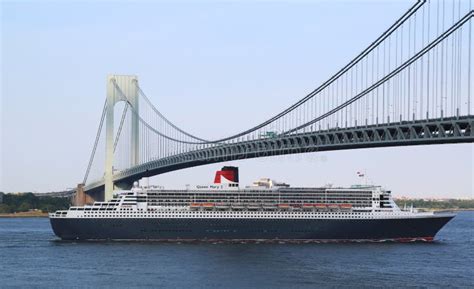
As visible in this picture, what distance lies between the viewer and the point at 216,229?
39844 mm

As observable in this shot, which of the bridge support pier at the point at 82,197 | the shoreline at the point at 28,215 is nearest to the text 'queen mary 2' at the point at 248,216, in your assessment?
the bridge support pier at the point at 82,197

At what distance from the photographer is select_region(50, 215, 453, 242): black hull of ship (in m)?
39.6

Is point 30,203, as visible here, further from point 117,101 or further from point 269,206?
point 269,206

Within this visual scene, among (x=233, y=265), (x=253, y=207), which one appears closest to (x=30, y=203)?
(x=253, y=207)

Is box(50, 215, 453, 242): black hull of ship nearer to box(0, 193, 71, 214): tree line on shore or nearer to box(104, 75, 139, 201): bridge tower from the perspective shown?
box(104, 75, 139, 201): bridge tower

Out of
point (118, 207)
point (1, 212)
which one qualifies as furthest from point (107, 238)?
point (1, 212)

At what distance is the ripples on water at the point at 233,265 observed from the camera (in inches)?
1005

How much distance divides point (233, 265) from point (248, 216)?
35.0 ft

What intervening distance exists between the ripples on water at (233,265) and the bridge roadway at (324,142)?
13.4 feet

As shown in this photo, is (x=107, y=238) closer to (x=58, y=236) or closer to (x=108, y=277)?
(x=58, y=236)

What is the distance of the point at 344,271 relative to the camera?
28188mm

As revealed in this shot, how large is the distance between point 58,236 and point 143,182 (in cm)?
459

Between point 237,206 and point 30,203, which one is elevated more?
point 30,203

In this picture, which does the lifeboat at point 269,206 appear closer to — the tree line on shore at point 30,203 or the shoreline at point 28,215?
the tree line on shore at point 30,203
